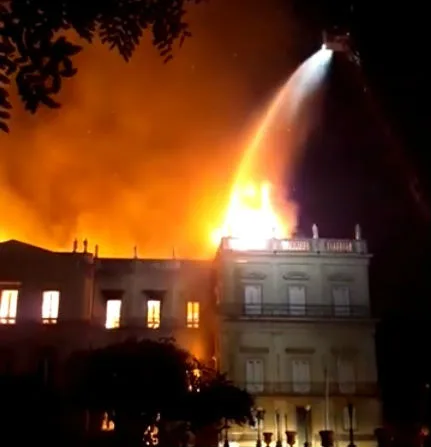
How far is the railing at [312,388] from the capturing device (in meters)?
34.6

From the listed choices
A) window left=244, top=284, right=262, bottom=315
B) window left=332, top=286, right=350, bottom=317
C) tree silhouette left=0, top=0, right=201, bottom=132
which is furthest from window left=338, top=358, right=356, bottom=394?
tree silhouette left=0, top=0, right=201, bottom=132

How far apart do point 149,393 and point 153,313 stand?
1633 cm

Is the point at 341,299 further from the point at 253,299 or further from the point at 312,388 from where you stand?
the point at 312,388

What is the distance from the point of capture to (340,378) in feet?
116

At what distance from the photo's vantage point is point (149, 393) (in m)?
22.2

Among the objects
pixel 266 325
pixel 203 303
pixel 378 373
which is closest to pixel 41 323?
pixel 203 303

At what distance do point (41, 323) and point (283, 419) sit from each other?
531 inches

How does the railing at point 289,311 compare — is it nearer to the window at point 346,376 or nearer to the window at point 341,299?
the window at point 341,299

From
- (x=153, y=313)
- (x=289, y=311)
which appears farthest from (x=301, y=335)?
(x=153, y=313)

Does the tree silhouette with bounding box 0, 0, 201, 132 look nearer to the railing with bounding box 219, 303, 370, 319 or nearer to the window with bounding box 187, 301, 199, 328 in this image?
the railing with bounding box 219, 303, 370, 319

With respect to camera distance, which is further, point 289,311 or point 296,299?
point 296,299

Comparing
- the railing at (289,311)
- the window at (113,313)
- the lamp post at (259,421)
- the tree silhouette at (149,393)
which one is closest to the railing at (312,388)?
the lamp post at (259,421)

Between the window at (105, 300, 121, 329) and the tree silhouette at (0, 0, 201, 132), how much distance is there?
1358 inches

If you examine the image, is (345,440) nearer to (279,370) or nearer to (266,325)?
(279,370)
